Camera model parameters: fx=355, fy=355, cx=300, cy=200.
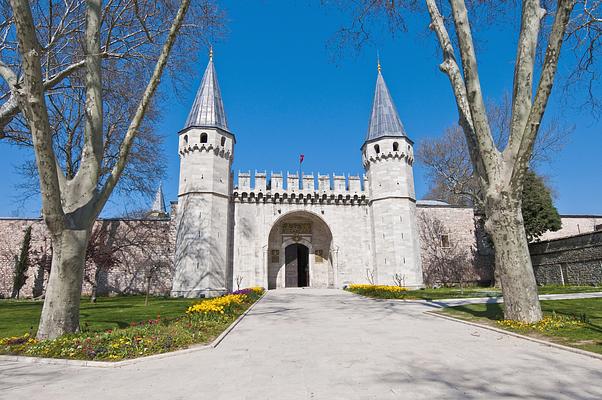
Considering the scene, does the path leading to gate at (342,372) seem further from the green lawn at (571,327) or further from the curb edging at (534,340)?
the green lawn at (571,327)

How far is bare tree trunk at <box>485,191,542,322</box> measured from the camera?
6.93 metres

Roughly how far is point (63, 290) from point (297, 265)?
65.5ft

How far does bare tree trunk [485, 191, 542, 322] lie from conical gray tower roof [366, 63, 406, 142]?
55.8ft

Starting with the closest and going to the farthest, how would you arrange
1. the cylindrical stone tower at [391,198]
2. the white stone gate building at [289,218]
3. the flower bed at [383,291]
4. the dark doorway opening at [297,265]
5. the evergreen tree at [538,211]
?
1. the flower bed at [383,291]
2. the white stone gate building at [289,218]
3. the cylindrical stone tower at [391,198]
4. the evergreen tree at [538,211]
5. the dark doorway opening at [297,265]

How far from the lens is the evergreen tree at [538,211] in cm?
2211

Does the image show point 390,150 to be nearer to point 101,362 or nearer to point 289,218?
point 289,218

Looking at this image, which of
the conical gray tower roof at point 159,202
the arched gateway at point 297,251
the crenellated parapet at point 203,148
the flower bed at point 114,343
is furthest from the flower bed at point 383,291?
the conical gray tower roof at point 159,202

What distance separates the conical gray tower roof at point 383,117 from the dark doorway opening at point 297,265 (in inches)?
366

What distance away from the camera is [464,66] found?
7703 mm

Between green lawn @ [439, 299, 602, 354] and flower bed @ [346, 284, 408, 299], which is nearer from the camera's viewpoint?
green lawn @ [439, 299, 602, 354]

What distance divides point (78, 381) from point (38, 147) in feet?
13.0

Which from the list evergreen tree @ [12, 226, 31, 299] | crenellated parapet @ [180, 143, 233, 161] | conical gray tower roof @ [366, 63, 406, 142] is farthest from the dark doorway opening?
evergreen tree @ [12, 226, 31, 299]

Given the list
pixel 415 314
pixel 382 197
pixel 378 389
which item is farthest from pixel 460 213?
pixel 378 389

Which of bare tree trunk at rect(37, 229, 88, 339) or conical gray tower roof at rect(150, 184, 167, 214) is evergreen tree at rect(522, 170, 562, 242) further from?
conical gray tower roof at rect(150, 184, 167, 214)
